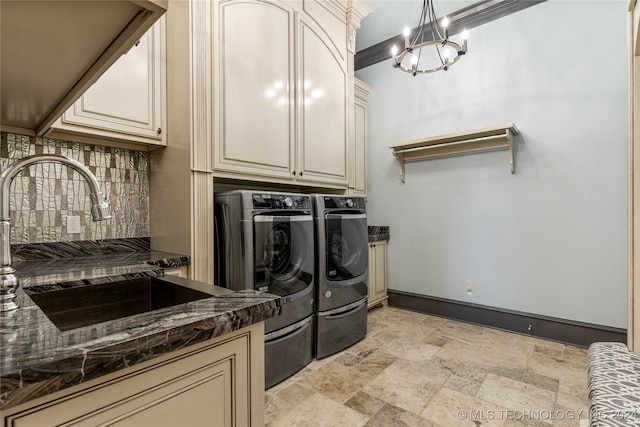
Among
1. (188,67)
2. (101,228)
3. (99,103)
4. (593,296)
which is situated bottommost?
(593,296)

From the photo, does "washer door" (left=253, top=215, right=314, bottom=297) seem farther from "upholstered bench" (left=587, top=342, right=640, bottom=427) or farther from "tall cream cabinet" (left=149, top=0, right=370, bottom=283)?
"upholstered bench" (left=587, top=342, right=640, bottom=427)

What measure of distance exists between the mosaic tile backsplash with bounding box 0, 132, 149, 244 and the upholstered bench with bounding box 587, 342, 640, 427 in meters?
2.51

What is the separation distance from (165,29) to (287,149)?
1.12m

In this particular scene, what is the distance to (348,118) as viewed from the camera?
9.93 ft

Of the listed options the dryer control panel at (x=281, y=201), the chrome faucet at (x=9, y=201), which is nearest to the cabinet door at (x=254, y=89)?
the dryer control panel at (x=281, y=201)

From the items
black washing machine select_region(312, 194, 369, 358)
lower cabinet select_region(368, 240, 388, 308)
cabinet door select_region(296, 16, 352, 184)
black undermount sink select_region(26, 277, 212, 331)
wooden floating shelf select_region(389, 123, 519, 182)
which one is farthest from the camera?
lower cabinet select_region(368, 240, 388, 308)

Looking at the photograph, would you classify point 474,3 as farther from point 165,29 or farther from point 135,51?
point 135,51

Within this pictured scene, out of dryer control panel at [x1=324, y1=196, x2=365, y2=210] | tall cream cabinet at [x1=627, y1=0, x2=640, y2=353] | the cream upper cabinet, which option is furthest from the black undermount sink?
tall cream cabinet at [x1=627, y1=0, x2=640, y2=353]

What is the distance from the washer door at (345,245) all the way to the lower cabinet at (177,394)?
1.63m

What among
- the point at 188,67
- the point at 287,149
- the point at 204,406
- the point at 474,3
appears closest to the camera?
the point at 204,406

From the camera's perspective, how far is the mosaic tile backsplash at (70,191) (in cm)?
174

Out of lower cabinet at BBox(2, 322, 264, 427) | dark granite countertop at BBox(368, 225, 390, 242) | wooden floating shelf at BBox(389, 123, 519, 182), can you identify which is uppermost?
wooden floating shelf at BBox(389, 123, 519, 182)

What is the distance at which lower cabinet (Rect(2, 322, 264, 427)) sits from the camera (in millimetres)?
491

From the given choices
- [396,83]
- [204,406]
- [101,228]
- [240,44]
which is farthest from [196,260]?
[396,83]
